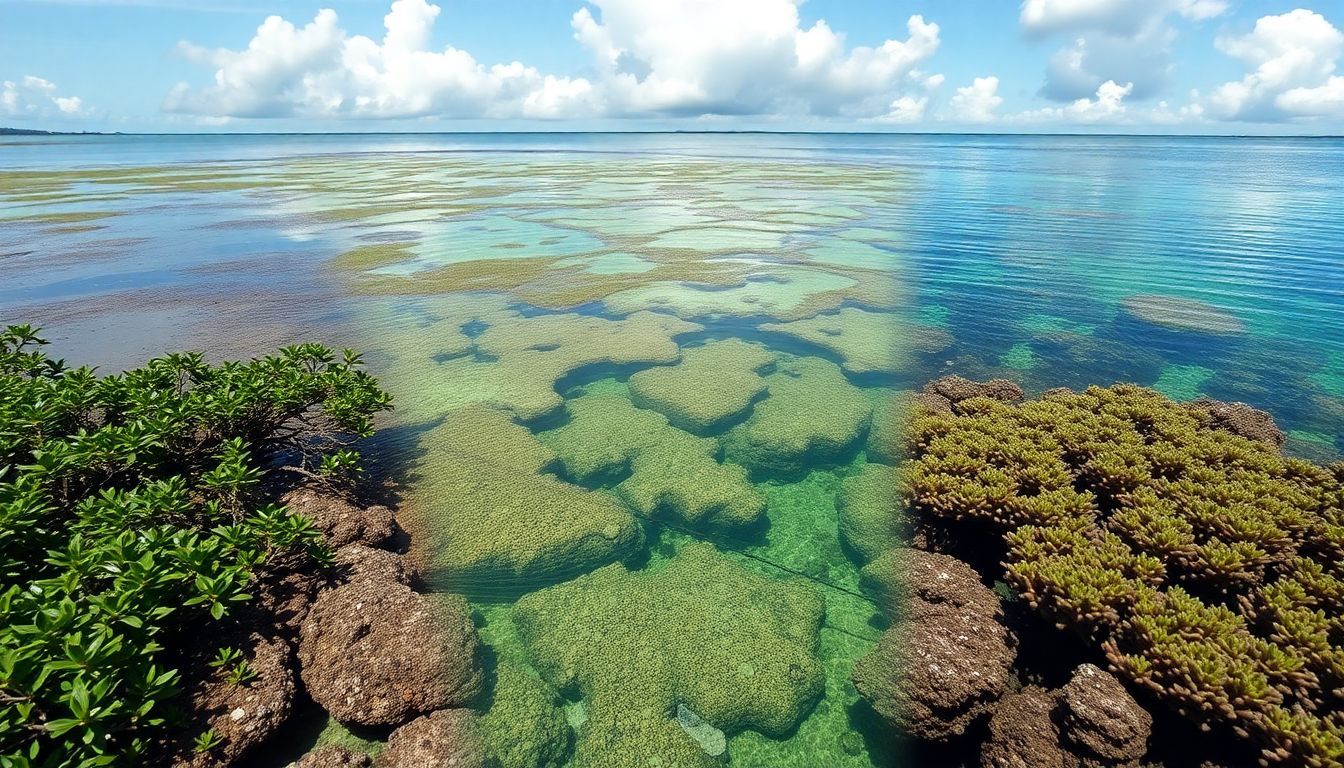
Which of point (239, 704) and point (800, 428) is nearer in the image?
point (239, 704)

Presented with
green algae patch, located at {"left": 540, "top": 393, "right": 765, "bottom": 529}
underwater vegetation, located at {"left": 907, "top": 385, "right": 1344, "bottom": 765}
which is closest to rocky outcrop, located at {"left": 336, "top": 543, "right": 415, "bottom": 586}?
green algae patch, located at {"left": 540, "top": 393, "right": 765, "bottom": 529}

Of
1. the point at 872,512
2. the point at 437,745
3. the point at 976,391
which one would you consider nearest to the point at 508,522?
the point at 437,745

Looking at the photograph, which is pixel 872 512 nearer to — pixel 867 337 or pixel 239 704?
pixel 239 704

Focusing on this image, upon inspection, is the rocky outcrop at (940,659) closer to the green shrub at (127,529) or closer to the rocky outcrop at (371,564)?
the rocky outcrop at (371,564)

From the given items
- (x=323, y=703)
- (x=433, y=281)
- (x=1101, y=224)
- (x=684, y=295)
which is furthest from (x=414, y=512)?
(x=1101, y=224)

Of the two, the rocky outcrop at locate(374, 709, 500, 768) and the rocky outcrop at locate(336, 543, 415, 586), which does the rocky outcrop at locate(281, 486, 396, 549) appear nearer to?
the rocky outcrop at locate(336, 543, 415, 586)

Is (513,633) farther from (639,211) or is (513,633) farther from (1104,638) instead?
(639,211)

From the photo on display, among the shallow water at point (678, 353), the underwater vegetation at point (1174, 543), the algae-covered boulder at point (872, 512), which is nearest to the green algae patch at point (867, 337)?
the shallow water at point (678, 353)

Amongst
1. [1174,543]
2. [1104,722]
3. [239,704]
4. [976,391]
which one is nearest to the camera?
[1104,722]
